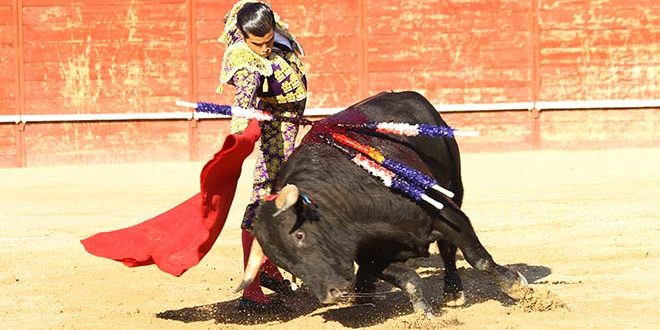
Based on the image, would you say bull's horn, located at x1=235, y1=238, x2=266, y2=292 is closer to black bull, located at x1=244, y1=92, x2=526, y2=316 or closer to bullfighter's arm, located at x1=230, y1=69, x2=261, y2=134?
black bull, located at x1=244, y1=92, x2=526, y2=316

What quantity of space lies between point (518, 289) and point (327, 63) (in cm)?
732

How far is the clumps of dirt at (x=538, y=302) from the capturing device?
4.31 meters

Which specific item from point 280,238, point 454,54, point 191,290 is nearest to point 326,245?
point 280,238

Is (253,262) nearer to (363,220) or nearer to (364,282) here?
(363,220)

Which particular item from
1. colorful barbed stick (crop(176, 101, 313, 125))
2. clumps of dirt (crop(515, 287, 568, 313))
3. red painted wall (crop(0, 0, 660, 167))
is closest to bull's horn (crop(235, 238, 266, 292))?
colorful barbed stick (crop(176, 101, 313, 125))

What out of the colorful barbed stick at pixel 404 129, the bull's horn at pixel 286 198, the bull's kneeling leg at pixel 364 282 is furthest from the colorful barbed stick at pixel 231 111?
the bull's kneeling leg at pixel 364 282

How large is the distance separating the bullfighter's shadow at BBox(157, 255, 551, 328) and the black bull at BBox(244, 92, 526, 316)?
0.11 metres

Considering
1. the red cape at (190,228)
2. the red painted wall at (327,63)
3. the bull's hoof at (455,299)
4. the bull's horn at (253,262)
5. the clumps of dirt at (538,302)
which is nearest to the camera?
the bull's horn at (253,262)

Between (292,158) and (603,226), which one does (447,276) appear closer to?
(292,158)

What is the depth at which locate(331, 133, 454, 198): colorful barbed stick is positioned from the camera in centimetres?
420

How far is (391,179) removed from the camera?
4172mm

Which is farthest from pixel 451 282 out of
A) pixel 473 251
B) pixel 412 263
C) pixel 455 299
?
pixel 412 263

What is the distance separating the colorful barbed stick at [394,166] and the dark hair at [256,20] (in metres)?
0.44

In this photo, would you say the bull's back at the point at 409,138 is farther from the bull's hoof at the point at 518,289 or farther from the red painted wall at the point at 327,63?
the red painted wall at the point at 327,63
